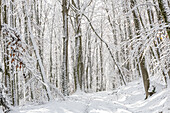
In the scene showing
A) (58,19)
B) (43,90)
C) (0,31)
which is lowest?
(43,90)

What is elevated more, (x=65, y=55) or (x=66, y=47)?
(x=66, y=47)

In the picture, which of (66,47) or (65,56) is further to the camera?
(66,47)

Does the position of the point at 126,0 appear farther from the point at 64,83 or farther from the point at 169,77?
the point at 64,83

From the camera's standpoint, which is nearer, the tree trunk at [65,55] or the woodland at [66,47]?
the woodland at [66,47]

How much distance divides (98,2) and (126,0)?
13989 mm

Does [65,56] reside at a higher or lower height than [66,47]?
lower

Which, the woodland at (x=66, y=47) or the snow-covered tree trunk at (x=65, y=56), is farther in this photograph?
the snow-covered tree trunk at (x=65, y=56)

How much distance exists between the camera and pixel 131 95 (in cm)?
1223

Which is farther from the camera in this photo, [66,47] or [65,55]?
[66,47]

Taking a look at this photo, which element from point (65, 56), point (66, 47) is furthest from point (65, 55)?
point (66, 47)

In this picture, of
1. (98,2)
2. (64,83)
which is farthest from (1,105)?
(98,2)

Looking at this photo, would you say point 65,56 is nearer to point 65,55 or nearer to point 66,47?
point 65,55

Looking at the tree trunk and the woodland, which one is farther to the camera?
the tree trunk

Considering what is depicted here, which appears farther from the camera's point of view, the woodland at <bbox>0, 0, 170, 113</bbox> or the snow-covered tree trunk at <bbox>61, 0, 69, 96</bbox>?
the snow-covered tree trunk at <bbox>61, 0, 69, 96</bbox>
